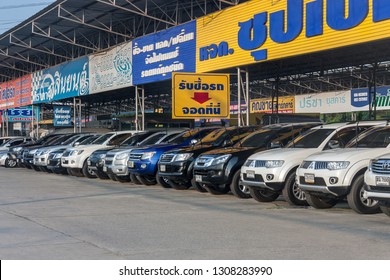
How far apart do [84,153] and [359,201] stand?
12941 mm

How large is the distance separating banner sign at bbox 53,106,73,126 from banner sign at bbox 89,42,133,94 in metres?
5.37

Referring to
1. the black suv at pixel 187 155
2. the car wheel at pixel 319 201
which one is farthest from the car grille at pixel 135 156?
the car wheel at pixel 319 201

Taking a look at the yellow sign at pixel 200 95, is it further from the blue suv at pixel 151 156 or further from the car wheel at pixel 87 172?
the car wheel at pixel 87 172

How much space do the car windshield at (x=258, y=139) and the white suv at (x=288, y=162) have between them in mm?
1230

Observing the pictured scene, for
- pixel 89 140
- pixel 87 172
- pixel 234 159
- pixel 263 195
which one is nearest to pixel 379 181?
pixel 263 195

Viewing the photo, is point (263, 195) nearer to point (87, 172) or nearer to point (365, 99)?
point (87, 172)

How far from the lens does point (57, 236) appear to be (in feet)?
28.2

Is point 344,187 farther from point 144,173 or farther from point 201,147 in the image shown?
point 144,173

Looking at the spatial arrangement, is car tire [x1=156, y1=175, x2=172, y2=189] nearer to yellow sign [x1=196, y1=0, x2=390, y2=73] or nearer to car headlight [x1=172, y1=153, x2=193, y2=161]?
car headlight [x1=172, y1=153, x2=193, y2=161]

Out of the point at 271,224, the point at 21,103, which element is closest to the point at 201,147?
the point at 271,224

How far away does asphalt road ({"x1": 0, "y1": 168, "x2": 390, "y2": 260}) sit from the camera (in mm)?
7250

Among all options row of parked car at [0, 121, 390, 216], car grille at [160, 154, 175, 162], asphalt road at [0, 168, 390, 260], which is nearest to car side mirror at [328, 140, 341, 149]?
row of parked car at [0, 121, 390, 216]

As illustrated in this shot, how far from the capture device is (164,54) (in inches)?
992

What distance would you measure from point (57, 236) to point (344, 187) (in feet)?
16.8
